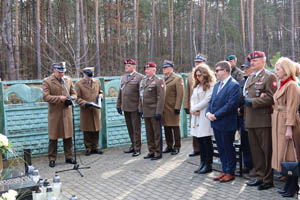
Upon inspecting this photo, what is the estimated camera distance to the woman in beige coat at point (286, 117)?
421 cm

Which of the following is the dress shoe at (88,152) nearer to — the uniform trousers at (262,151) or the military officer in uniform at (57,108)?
the military officer in uniform at (57,108)

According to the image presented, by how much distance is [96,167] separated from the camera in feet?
21.1

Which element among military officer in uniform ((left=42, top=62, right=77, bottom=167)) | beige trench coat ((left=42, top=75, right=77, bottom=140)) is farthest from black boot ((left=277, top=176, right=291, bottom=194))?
beige trench coat ((left=42, top=75, right=77, bottom=140))

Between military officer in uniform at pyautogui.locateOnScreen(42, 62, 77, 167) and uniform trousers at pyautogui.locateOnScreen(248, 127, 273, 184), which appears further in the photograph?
military officer in uniform at pyautogui.locateOnScreen(42, 62, 77, 167)

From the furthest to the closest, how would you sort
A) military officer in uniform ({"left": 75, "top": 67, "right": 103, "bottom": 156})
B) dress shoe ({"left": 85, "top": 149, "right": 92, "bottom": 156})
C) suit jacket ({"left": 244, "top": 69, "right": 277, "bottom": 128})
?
dress shoe ({"left": 85, "top": 149, "right": 92, "bottom": 156})
military officer in uniform ({"left": 75, "top": 67, "right": 103, "bottom": 156})
suit jacket ({"left": 244, "top": 69, "right": 277, "bottom": 128})

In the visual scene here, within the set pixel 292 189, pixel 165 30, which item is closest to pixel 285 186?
pixel 292 189

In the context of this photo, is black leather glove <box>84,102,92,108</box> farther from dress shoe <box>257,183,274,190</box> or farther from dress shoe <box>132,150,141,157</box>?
dress shoe <box>257,183,274,190</box>

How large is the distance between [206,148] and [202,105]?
0.72 m

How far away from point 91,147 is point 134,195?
2.98 meters

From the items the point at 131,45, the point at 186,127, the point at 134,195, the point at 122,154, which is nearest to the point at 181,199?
the point at 134,195

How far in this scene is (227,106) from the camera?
16.2ft

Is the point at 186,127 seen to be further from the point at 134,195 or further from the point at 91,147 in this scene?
the point at 134,195

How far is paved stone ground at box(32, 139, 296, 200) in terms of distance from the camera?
4.74 m

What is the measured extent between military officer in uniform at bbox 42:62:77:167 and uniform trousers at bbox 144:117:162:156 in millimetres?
1529
